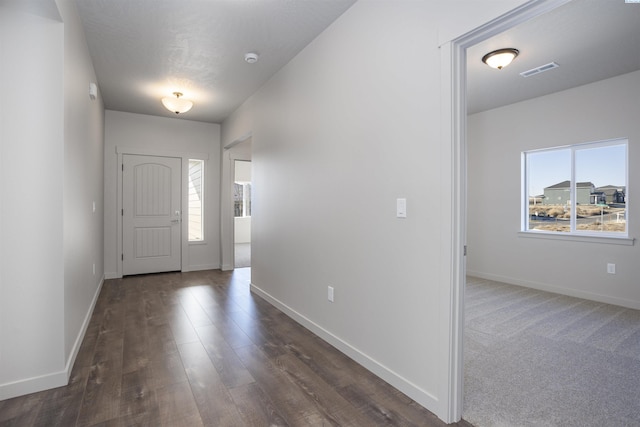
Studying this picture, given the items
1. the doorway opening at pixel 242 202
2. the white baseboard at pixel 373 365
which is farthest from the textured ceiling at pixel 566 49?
the doorway opening at pixel 242 202

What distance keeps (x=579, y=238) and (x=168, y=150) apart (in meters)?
6.17

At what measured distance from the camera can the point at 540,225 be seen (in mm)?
4812

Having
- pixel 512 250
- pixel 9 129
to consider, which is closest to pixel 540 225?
pixel 512 250

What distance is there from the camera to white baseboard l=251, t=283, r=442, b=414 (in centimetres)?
189

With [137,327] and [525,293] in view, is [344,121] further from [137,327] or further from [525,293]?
[525,293]

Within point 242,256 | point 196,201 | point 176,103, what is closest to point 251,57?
point 176,103

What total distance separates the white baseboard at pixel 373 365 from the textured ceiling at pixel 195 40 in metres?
2.56

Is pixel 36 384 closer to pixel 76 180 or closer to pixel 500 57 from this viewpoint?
pixel 76 180

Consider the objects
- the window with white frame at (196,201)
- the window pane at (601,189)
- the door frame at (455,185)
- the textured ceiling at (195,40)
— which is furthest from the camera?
the window with white frame at (196,201)

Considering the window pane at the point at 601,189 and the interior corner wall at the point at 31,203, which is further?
the window pane at the point at 601,189

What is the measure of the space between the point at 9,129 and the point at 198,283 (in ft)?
11.0

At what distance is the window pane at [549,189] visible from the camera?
15.0 ft

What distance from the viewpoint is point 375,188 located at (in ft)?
7.54

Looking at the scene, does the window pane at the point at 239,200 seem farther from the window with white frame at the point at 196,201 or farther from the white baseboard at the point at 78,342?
the white baseboard at the point at 78,342
